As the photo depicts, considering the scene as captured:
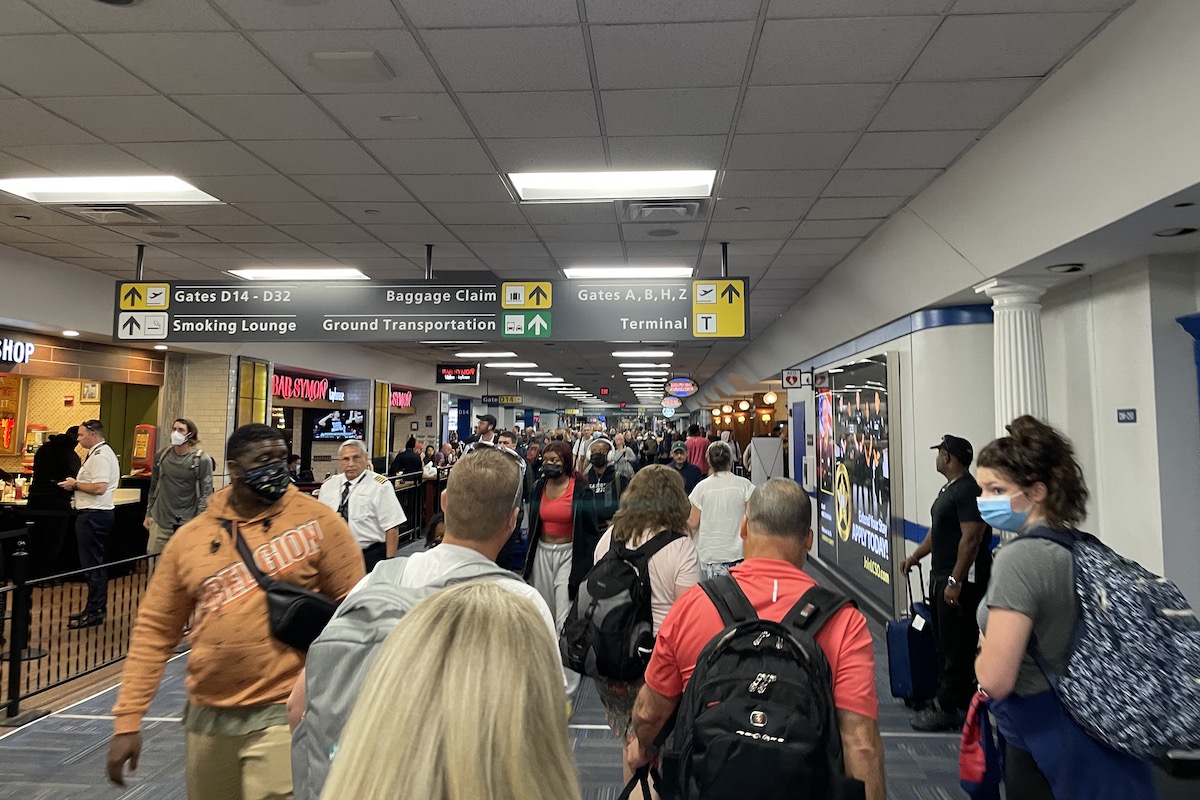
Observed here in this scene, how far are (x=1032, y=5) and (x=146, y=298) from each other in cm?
710

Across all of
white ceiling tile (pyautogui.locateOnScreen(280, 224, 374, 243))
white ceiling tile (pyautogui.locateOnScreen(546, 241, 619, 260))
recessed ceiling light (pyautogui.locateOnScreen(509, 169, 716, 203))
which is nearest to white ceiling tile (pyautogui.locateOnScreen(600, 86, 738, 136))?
recessed ceiling light (pyautogui.locateOnScreen(509, 169, 716, 203))

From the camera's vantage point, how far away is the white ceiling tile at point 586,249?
698cm

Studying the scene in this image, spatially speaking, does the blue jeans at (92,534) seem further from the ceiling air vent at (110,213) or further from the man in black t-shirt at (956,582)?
the man in black t-shirt at (956,582)

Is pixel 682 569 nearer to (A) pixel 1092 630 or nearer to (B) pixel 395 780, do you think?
(A) pixel 1092 630

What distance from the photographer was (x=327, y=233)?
6684 millimetres

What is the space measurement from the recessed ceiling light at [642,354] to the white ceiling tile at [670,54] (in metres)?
12.2

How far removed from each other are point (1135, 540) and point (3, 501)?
11.5 metres

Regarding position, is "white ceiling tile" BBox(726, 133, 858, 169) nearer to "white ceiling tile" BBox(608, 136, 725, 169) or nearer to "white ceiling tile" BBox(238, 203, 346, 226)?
"white ceiling tile" BBox(608, 136, 725, 169)

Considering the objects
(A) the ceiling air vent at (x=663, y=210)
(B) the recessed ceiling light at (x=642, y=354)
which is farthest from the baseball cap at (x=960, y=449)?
(B) the recessed ceiling light at (x=642, y=354)

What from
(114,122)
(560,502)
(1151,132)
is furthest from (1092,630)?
(114,122)

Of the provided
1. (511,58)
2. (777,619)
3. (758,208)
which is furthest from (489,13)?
(758,208)

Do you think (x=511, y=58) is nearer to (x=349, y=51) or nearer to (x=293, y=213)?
(x=349, y=51)

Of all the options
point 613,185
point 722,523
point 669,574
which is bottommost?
point 722,523

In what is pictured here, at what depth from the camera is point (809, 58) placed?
352 cm
